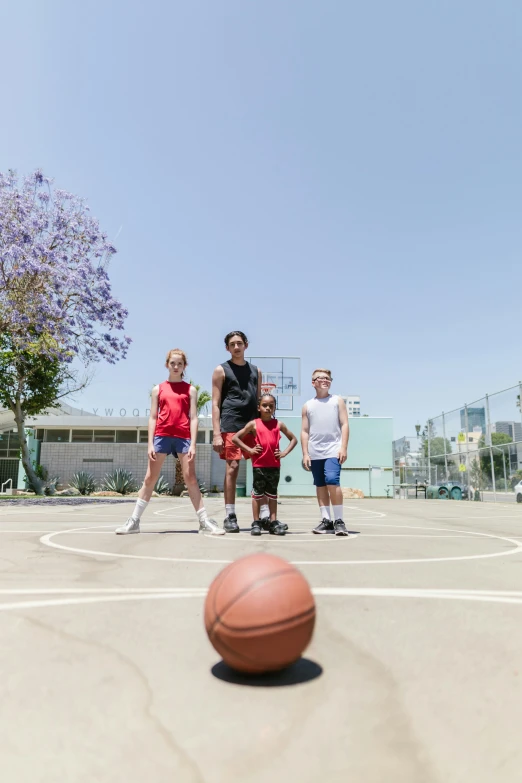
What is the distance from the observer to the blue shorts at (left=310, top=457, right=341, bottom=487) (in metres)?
6.60

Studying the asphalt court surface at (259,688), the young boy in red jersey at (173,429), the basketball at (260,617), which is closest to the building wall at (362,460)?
the young boy in red jersey at (173,429)

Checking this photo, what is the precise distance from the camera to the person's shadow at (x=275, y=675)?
75.0 inches

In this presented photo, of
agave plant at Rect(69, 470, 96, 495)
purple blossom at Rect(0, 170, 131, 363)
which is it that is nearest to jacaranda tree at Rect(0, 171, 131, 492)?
purple blossom at Rect(0, 170, 131, 363)

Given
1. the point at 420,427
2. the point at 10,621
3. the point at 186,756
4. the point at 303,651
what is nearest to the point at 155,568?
the point at 10,621

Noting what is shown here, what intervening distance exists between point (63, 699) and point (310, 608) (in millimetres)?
836

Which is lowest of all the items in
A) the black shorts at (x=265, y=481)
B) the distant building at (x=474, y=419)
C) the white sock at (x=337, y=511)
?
the white sock at (x=337, y=511)

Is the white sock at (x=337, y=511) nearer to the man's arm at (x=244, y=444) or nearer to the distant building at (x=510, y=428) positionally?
the man's arm at (x=244, y=444)

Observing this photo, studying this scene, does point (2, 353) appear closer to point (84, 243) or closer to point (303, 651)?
point (84, 243)

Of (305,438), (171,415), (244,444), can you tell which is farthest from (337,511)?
(171,415)

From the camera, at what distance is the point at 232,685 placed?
1874mm

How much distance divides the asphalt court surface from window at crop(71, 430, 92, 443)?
125 ft

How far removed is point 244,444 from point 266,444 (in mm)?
248

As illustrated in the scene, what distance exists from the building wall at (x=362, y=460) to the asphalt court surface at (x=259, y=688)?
31.9m

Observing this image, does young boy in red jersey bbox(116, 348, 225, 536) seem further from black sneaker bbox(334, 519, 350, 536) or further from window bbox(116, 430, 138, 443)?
window bbox(116, 430, 138, 443)
